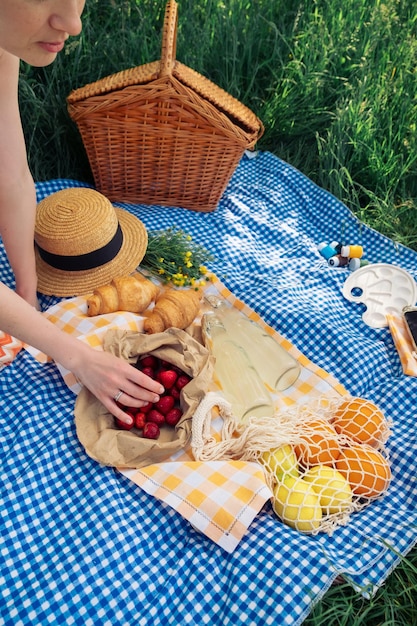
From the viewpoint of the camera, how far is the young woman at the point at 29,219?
1537 mm

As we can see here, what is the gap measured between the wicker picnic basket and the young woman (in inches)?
26.7

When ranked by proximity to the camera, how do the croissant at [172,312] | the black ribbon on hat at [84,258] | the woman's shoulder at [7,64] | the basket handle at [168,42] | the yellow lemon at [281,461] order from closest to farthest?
1. the yellow lemon at [281,461]
2. the woman's shoulder at [7,64]
3. the croissant at [172,312]
4. the black ribbon on hat at [84,258]
5. the basket handle at [168,42]

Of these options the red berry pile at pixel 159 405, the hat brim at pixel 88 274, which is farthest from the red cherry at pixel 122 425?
the hat brim at pixel 88 274

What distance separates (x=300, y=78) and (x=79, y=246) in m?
1.95

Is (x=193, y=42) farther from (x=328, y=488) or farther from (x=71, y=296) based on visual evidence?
(x=328, y=488)

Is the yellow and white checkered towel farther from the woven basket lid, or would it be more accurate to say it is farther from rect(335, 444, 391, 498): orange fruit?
the woven basket lid

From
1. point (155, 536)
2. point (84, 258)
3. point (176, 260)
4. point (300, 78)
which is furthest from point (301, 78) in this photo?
point (155, 536)

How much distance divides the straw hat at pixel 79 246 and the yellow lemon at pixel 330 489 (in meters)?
1.17

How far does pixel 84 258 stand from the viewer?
96.4 inches

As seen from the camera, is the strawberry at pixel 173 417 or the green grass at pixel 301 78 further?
the green grass at pixel 301 78

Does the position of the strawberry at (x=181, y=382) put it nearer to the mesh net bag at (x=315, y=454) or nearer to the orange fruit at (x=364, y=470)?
the mesh net bag at (x=315, y=454)

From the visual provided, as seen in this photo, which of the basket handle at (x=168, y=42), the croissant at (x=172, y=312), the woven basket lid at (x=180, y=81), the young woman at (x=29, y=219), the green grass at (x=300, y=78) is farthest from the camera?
the green grass at (x=300, y=78)

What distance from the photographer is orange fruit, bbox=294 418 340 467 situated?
196 centimetres

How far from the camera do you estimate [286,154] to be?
3.63 metres
